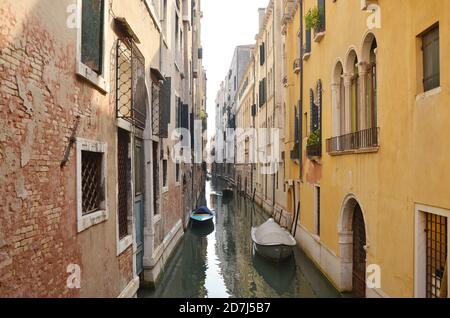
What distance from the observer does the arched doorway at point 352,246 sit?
784cm

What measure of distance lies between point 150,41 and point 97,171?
15.4 feet

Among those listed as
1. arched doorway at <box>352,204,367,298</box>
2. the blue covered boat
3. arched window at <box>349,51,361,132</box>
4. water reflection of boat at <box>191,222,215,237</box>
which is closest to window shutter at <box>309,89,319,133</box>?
arched window at <box>349,51,361,132</box>

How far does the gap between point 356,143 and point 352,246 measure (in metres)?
2.17

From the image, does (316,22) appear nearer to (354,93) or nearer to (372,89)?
(354,93)

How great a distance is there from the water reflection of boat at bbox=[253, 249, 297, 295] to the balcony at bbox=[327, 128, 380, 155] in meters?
3.25

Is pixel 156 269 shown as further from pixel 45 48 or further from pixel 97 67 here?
pixel 45 48

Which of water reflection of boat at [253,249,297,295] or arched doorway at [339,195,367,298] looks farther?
water reflection of boat at [253,249,297,295]

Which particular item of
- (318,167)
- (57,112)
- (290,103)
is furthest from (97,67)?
(290,103)

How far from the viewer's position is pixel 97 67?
5129 millimetres

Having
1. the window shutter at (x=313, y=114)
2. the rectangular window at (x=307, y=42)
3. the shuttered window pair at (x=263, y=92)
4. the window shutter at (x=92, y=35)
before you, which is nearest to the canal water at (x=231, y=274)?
the window shutter at (x=313, y=114)

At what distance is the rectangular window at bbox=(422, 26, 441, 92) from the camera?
4645mm

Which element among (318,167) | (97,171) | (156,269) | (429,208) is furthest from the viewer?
(318,167)

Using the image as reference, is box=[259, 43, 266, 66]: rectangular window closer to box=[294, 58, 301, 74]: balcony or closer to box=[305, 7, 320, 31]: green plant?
box=[294, 58, 301, 74]: balcony
